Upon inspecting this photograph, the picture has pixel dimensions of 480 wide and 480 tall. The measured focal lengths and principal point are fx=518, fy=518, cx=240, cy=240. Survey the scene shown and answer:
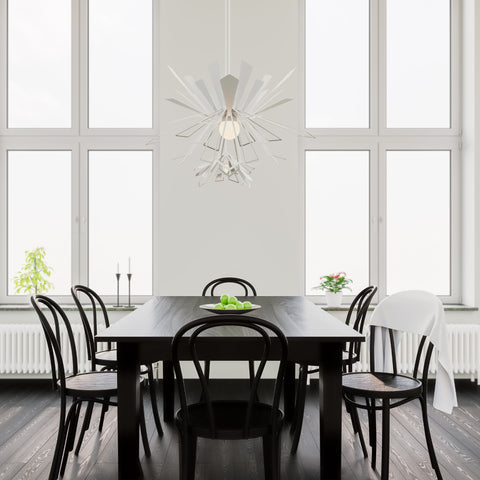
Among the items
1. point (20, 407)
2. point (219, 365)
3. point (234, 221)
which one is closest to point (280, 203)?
point (234, 221)

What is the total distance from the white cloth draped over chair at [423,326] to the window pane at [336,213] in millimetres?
1663

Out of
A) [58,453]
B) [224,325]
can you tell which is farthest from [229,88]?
[58,453]

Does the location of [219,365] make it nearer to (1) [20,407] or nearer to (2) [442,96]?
(1) [20,407]

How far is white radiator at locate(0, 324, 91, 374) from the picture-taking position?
3973mm

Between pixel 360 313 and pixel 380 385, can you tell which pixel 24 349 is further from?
pixel 380 385

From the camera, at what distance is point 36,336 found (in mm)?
3986

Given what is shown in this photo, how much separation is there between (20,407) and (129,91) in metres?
2.60

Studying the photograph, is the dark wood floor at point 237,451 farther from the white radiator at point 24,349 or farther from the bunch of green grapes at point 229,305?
the bunch of green grapes at point 229,305

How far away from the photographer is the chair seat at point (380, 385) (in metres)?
2.30

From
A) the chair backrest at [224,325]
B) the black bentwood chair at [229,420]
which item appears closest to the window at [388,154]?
the black bentwood chair at [229,420]

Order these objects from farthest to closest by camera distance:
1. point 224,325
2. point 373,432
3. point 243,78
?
point 373,432, point 243,78, point 224,325

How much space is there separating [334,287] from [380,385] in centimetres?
175

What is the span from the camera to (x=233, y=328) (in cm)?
225

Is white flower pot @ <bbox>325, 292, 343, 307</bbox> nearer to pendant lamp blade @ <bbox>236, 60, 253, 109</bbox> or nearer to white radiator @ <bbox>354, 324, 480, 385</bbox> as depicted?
white radiator @ <bbox>354, 324, 480, 385</bbox>
